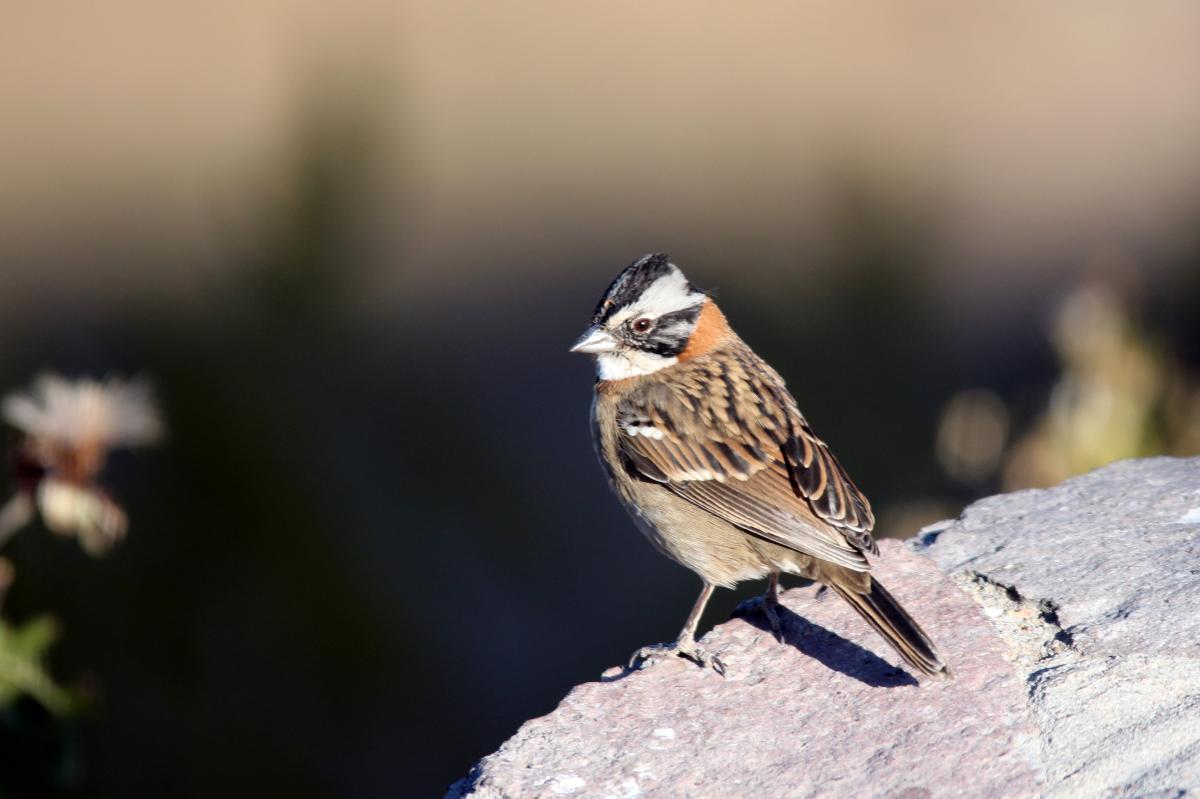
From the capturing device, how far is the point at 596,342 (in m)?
4.41

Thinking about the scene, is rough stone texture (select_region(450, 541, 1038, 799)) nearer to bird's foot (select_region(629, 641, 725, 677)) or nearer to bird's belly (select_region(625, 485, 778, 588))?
bird's foot (select_region(629, 641, 725, 677))

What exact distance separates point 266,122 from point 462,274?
60.5 inches

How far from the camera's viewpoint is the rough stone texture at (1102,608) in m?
2.72

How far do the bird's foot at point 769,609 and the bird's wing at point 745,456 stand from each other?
142 millimetres

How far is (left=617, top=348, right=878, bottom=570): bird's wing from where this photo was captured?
375cm

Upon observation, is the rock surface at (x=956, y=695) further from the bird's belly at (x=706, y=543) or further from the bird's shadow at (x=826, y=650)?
the bird's belly at (x=706, y=543)

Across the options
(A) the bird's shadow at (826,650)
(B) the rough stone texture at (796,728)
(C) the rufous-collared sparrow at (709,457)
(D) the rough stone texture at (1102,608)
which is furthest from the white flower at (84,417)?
(D) the rough stone texture at (1102,608)

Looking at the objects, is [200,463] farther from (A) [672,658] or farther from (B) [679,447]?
(A) [672,658]

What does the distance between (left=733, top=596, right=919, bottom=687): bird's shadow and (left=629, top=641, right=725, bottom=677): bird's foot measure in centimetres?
18

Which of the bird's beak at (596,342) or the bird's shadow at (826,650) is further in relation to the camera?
the bird's beak at (596,342)

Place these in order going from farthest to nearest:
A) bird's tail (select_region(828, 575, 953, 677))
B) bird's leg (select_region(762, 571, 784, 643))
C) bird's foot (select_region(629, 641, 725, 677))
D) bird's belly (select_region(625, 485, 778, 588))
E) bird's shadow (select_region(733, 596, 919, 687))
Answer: bird's belly (select_region(625, 485, 778, 588)) < bird's leg (select_region(762, 571, 784, 643)) < bird's foot (select_region(629, 641, 725, 677)) < bird's shadow (select_region(733, 596, 919, 687)) < bird's tail (select_region(828, 575, 953, 677))

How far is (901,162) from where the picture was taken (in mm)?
8930

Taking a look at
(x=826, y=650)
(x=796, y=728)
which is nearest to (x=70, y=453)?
(x=796, y=728)

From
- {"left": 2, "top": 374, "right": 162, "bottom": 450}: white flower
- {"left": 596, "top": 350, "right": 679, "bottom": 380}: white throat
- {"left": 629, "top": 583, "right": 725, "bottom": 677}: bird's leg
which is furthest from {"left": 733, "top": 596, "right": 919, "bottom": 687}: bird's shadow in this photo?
{"left": 2, "top": 374, "right": 162, "bottom": 450}: white flower
